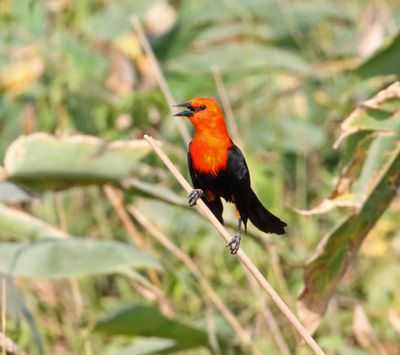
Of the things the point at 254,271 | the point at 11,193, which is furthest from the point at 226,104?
the point at 254,271

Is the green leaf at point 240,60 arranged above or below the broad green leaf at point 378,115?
above

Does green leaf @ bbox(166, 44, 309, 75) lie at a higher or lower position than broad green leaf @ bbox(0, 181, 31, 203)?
higher

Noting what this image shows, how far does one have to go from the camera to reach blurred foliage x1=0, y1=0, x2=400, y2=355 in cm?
238

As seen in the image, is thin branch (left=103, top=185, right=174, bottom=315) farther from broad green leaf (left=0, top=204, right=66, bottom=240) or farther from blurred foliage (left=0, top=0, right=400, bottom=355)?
broad green leaf (left=0, top=204, right=66, bottom=240)

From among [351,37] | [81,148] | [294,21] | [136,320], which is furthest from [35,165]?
[351,37]

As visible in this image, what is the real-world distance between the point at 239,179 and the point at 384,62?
74 centimetres

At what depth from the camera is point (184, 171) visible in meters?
3.25

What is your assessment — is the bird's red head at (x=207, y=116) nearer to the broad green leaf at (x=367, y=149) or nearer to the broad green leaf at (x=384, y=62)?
the broad green leaf at (x=367, y=149)

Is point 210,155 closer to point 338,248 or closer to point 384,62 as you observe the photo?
point 338,248

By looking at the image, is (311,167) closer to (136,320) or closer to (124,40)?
(124,40)

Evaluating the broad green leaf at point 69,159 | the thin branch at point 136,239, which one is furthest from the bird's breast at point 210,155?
the thin branch at point 136,239

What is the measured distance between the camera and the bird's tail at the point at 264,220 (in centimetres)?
183

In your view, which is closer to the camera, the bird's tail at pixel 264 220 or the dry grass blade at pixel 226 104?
the bird's tail at pixel 264 220

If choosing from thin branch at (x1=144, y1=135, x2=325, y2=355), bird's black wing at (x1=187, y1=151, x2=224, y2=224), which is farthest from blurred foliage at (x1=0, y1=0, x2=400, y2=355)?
thin branch at (x1=144, y1=135, x2=325, y2=355)
